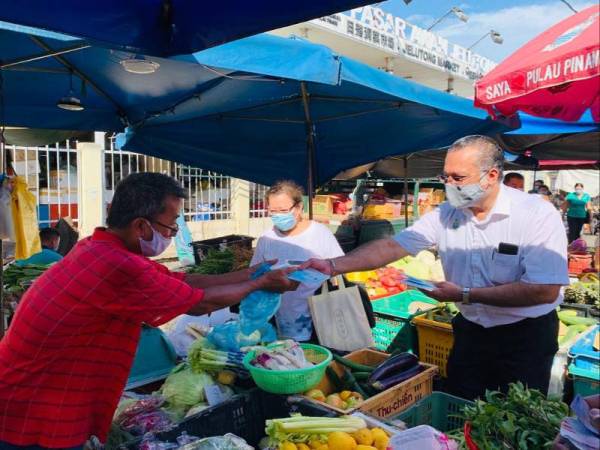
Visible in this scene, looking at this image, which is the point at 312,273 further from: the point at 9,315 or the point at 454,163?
the point at 9,315

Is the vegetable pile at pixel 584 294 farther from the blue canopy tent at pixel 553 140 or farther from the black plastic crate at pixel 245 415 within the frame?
the black plastic crate at pixel 245 415

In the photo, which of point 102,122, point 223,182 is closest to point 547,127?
point 102,122

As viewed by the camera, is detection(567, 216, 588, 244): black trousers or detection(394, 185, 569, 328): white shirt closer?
detection(394, 185, 569, 328): white shirt

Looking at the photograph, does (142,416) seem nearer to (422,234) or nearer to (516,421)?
(516,421)

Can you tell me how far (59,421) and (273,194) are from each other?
224 cm

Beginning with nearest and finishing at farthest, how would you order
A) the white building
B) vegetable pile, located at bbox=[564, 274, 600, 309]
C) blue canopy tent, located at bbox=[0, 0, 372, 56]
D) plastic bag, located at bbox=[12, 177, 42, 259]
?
blue canopy tent, located at bbox=[0, 0, 372, 56] → plastic bag, located at bbox=[12, 177, 42, 259] → vegetable pile, located at bbox=[564, 274, 600, 309] → the white building

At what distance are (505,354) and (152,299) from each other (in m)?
2.04

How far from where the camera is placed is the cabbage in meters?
2.62

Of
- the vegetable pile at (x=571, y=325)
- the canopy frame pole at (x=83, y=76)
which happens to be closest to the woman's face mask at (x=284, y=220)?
the canopy frame pole at (x=83, y=76)

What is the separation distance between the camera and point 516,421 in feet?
6.03

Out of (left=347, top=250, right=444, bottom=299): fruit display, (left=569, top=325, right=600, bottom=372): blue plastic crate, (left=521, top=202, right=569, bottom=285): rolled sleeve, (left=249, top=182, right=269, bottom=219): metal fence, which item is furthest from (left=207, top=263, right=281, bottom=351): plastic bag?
(left=249, top=182, right=269, bottom=219): metal fence

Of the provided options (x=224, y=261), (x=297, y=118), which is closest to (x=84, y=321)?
(x=297, y=118)

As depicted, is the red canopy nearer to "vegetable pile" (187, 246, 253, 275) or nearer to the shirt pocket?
the shirt pocket

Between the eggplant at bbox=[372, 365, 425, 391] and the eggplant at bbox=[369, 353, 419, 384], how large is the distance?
0.02m
